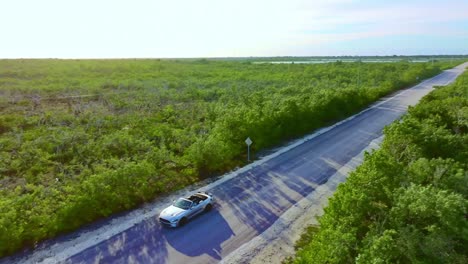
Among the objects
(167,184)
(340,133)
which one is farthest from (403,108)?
(167,184)

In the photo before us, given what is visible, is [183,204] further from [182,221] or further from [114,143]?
[114,143]

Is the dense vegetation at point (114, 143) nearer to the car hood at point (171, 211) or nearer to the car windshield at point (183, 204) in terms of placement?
the car hood at point (171, 211)

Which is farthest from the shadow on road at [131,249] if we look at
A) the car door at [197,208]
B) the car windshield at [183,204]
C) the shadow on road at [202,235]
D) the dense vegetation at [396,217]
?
the dense vegetation at [396,217]

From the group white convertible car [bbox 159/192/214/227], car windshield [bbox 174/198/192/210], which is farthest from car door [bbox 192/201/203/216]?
car windshield [bbox 174/198/192/210]

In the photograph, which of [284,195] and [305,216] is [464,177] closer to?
[305,216]

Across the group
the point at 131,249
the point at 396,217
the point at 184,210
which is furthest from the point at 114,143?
the point at 396,217

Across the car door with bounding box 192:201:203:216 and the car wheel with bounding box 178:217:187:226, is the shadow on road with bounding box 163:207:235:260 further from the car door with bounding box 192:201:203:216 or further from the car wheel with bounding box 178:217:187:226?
the car door with bounding box 192:201:203:216

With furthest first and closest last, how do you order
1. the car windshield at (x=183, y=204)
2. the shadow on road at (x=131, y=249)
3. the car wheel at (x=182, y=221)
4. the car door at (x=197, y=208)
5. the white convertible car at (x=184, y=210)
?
the car door at (x=197, y=208), the car windshield at (x=183, y=204), the car wheel at (x=182, y=221), the white convertible car at (x=184, y=210), the shadow on road at (x=131, y=249)

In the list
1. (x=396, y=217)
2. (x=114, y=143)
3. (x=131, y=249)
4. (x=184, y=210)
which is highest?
(x=396, y=217)
